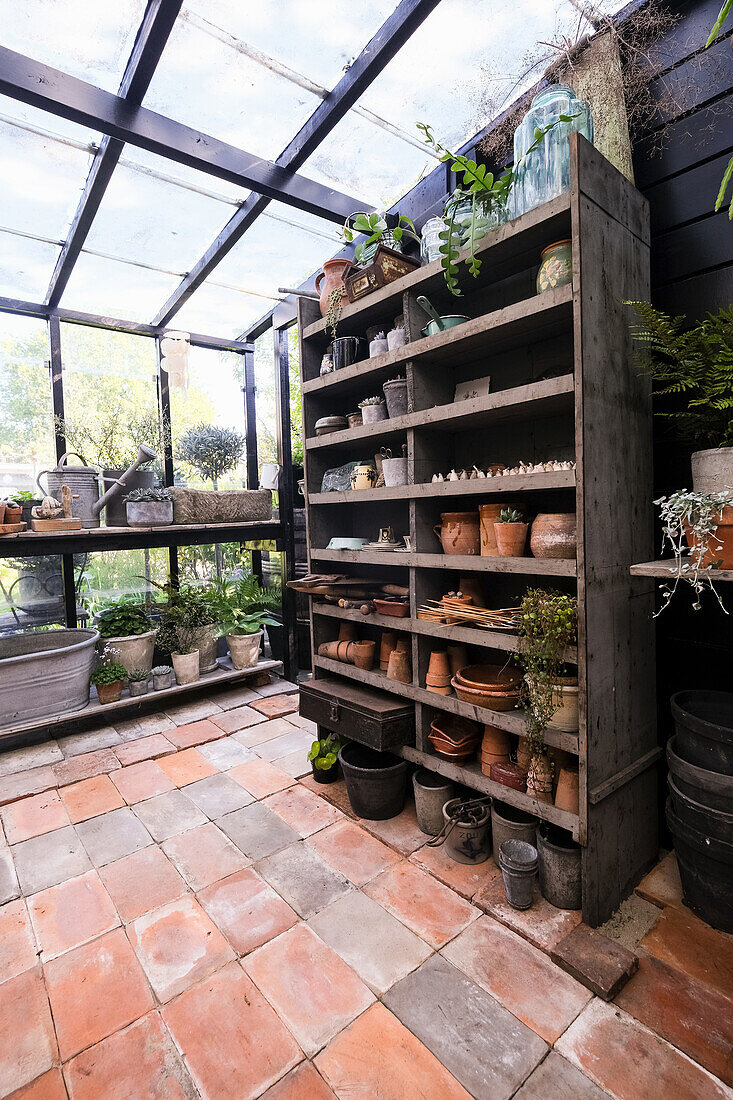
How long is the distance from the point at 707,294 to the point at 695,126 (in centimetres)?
55

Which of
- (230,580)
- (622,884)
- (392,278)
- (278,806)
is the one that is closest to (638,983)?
(622,884)

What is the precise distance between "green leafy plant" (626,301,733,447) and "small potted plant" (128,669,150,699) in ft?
11.0

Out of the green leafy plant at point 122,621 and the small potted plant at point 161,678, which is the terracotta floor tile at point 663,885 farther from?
the green leafy plant at point 122,621

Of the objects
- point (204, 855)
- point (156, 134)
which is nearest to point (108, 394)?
point (156, 134)

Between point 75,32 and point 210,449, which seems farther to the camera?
point 210,449

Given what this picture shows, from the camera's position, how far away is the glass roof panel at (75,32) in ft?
5.48

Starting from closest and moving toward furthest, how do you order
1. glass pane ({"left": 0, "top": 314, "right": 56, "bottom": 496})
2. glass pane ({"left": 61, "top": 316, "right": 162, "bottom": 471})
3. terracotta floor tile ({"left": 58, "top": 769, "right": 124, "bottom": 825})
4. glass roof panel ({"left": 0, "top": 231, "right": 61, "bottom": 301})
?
terracotta floor tile ({"left": 58, "top": 769, "right": 124, "bottom": 825}) < glass roof panel ({"left": 0, "top": 231, "right": 61, "bottom": 301}) < glass pane ({"left": 0, "top": 314, "right": 56, "bottom": 496}) < glass pane ({"left": 61, "top": 316, "right": 162, "bottom": 471})

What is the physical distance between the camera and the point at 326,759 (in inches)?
98.7

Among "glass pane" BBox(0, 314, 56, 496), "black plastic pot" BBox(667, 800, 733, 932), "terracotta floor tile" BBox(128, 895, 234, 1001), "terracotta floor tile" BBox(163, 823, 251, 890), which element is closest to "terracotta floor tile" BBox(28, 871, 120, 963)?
"terracotta floor tile" BBox(128, 895, 234, 1001)

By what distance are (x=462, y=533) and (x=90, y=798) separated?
7.26ft

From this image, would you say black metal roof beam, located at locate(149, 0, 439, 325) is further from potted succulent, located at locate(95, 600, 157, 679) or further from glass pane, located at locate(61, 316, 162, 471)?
potted succulent, located at locate(95, 600, 157, 679)

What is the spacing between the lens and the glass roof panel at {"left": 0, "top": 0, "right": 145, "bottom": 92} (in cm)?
167

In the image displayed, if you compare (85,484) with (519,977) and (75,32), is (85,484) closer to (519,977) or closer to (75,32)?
(75,32)

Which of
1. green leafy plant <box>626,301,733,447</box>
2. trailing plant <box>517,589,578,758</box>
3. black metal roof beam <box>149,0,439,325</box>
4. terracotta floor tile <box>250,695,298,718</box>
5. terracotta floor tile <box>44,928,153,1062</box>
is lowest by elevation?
terracotta floor tile <box>44,928,153,1062</box>
